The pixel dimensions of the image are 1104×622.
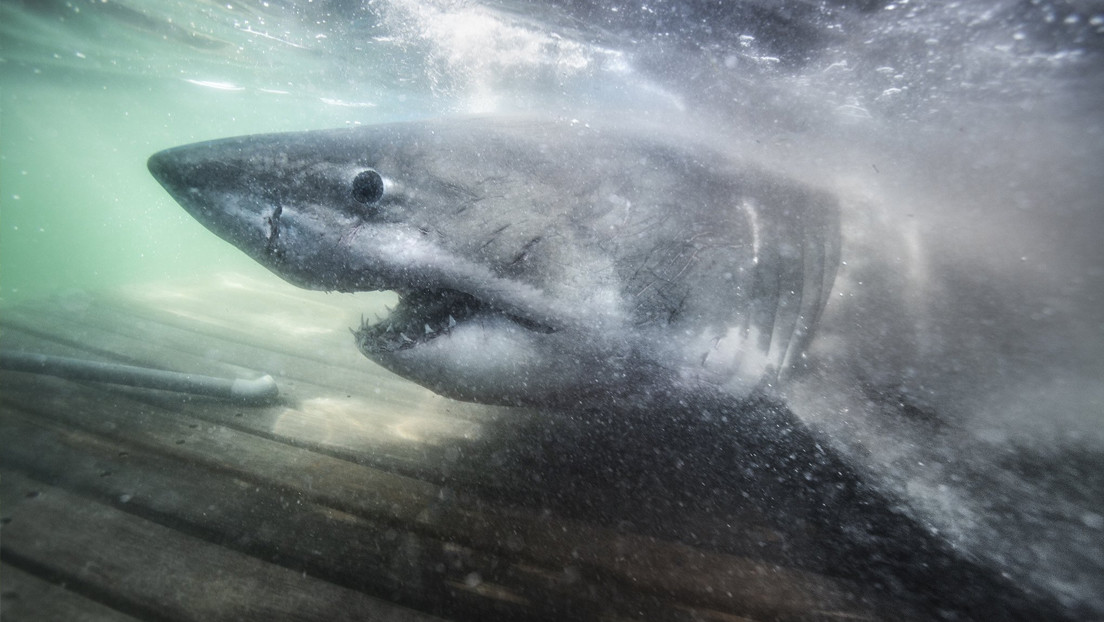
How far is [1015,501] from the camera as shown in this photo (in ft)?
5.51

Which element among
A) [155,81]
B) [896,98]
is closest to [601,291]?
[896,98]

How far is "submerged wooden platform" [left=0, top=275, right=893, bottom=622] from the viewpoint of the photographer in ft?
4.67

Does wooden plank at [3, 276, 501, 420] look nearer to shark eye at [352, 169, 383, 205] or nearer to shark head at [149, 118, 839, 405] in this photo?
shark head at [149, 118, 839, 405]

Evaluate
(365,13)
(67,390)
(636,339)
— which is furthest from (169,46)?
(636,339)

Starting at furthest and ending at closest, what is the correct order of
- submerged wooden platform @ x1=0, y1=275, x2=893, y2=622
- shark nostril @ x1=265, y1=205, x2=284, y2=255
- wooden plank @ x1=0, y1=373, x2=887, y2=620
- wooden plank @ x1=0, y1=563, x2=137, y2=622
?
1. shark nostril @ x1=265, y1=205, x2=284, y2=255
2. wooden plank @ x1=0, y1=373, x2=887, y2=620
3. submerged wooden platform @ x1=0, y1=275, x2=893, y2=622
4. wooden plank @ x1=0, y1=563, x2=137, y2=622

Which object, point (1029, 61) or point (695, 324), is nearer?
point (695, 324)

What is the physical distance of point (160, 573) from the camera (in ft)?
Answer: 4.76

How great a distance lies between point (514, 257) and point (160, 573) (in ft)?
5.22

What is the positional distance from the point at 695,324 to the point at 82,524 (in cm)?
243

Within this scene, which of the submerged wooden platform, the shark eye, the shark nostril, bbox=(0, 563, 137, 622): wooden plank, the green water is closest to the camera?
bbox=(0, 563, 137, 622): wooden plank

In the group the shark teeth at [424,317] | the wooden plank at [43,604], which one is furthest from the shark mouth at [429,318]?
the wooden plank at [43,604]

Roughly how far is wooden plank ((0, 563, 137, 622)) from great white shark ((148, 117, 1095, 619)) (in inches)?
42.8

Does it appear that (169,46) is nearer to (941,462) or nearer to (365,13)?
(365,13)

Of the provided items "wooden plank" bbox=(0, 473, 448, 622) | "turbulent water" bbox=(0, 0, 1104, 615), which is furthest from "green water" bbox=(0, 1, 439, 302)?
"wooden plank" bbox=(0, 473, 448, 622)
